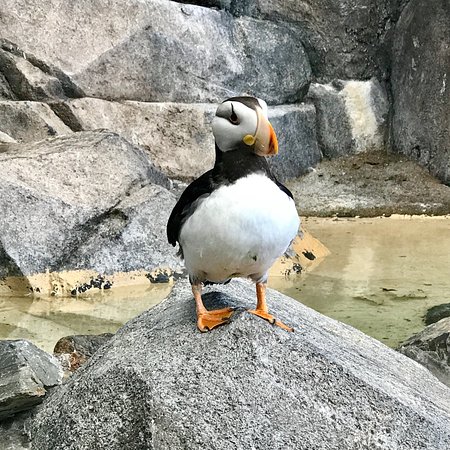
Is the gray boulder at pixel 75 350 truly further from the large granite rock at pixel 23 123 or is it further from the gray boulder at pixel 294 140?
the gray boulder at pixel 294 140

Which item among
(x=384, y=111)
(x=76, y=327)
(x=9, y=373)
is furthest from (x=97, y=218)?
(x=384, y=111)

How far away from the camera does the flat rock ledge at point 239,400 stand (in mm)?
2395

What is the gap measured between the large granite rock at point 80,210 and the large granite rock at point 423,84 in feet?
12.3

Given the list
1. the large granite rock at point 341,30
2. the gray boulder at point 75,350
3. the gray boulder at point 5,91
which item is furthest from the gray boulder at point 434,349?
the large granite rock at point 341,30

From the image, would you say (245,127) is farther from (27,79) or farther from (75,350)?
(27,79)

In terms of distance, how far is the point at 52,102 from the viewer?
770cm

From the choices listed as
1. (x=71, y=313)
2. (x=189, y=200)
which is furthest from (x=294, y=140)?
(x=189, y=200)

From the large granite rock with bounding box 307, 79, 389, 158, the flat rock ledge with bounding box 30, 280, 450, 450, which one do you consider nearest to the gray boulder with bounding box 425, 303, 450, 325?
the flat rock ledge with bounding box 30, 280, 450, 450

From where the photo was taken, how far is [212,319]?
2.62 m

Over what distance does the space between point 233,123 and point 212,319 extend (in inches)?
25.2

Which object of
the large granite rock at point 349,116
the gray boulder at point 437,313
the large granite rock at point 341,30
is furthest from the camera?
the large granite rock at point 349,116

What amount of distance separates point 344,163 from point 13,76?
366 centimetres

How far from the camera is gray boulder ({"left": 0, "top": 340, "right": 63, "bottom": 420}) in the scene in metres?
2.98

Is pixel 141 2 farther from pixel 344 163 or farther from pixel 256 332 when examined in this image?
pixel 256 332
